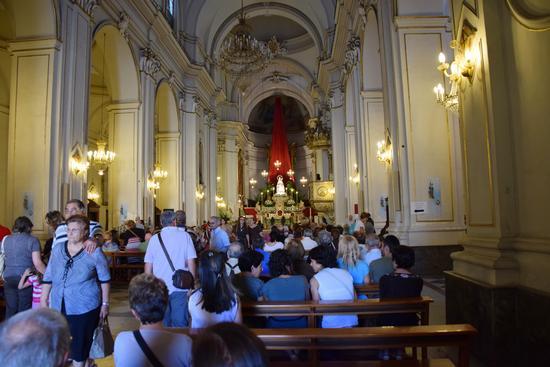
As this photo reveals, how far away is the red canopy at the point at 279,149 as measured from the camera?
111 ft

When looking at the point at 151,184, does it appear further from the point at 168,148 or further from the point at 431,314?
the point at 431,314

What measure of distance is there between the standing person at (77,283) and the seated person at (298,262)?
219 cm

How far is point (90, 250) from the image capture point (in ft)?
10.1

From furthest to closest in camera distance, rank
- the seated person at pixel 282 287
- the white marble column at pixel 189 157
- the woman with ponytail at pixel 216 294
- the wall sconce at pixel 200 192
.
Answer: the wall sconce at pixel 200 192 < the white marble column at pixel 189 157 < the seated person at pixel 282 287 < the woman with ponytail at pixel 216 294

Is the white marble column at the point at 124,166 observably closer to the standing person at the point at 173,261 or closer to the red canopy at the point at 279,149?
the standing person at the point at 173,261

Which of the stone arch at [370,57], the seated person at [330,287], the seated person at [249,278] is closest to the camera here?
the seated person at [330,287]

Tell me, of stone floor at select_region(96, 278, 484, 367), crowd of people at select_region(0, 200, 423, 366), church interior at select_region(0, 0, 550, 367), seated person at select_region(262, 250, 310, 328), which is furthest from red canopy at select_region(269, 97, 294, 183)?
seated person at select_region(262, 250, 310, 328)

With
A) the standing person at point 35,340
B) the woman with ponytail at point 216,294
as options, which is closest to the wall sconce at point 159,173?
the woman with ponytail at point 216,294

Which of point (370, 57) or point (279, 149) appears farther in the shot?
point (279, 149)

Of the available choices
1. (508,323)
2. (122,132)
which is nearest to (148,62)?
(122,132)

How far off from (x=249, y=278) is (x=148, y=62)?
1052 cm

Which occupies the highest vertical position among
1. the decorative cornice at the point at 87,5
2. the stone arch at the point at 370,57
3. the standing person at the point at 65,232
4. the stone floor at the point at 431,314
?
the decorative cornice at the point at 87,5

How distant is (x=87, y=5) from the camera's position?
8977 millimetres

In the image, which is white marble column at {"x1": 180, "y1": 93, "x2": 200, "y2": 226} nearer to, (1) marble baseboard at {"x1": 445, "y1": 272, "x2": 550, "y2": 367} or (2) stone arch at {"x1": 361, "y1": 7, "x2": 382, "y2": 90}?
(2) stone arch at {"x1": 361, "y1": 7, "x2": 382, "y2": 90}
